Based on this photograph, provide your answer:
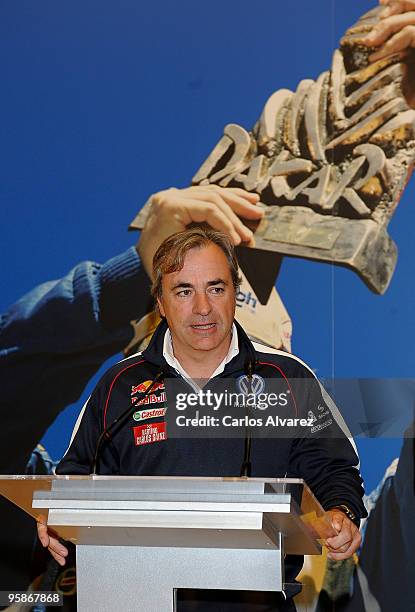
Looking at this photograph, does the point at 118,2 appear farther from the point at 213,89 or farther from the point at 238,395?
the point at 238,395

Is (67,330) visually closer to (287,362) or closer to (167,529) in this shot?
(287,362)

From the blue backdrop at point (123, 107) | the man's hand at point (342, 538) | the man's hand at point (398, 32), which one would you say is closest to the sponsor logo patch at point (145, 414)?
the man's hand at point (342, 538)

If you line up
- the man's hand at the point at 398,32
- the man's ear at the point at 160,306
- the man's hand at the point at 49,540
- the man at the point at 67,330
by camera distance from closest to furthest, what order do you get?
1. the man's hand at the point at 49,540
2. the man's ear at the point at 160,306
3. the man's hand at the point at 398,32
4. the man at the point at 67,330

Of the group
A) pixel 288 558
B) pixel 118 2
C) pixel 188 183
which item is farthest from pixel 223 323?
pixel 118 2

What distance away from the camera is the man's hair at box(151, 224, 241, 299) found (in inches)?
96.0

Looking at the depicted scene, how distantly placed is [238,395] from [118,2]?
2.31 metres

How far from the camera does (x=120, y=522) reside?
1.66m

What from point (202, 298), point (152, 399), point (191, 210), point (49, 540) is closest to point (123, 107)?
point (191, 210)

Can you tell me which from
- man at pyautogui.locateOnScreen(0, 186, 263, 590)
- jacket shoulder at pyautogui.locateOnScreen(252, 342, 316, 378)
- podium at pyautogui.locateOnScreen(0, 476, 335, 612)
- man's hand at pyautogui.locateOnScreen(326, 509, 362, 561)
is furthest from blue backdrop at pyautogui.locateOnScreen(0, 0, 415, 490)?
podium at pyautogui.locateOnScreen(0, 476, 335, 612)

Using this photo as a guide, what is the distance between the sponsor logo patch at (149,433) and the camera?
231 centimetres

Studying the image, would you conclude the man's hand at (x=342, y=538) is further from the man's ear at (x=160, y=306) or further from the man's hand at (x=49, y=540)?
the man's ear at (x=160, y=306)

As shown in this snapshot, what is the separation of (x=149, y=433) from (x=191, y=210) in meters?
1.89

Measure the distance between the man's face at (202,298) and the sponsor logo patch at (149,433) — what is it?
0.79ft

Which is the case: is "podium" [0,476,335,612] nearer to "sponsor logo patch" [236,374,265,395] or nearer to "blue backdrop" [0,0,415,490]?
A: "sponsor logo patch" [236,374,265,395]
